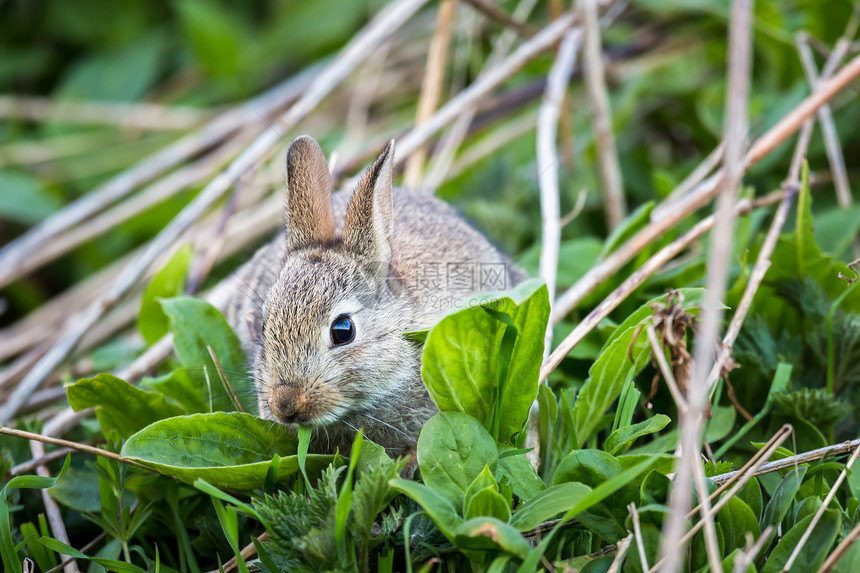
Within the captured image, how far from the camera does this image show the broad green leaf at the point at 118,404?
8.44 ft

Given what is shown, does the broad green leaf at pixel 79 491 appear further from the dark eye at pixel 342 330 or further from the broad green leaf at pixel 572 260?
the broad green leaf at pixel 572 260

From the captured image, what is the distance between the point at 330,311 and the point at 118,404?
2.69 ft

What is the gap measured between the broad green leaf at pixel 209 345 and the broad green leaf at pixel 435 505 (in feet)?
3.63

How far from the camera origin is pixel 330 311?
8.52ft

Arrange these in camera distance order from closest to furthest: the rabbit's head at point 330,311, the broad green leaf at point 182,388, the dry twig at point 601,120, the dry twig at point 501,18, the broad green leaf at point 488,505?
the broad green leaf at point 488,505
the rabbit's head at point 330,311
the broad green leaf at point 182,388
the dry twig at point 601,120
the dry twig at point 501,18

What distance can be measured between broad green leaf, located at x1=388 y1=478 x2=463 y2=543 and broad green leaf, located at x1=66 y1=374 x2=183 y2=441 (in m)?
1.13

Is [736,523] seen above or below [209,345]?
below

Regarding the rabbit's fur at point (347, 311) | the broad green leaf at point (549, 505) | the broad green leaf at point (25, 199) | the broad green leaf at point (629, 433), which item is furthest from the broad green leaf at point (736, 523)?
the broad green leaf at point (25, 199)

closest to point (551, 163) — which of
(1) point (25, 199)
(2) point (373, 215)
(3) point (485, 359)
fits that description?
(2) point (373, 215)

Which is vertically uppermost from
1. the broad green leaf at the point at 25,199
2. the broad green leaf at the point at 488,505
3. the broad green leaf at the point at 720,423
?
the broad green leaf at the point at 25,199

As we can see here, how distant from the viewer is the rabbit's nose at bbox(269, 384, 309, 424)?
7.79 feet

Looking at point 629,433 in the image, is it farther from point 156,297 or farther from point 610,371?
point 156,297

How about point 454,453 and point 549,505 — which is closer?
point 549,505

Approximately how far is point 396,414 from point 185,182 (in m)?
2.69
